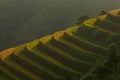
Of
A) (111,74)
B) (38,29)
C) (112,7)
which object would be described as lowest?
(111,74)

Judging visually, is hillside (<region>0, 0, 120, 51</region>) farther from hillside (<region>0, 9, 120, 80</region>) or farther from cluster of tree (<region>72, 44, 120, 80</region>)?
cluster of tree (<region>72, 44, 120, 80</region>)

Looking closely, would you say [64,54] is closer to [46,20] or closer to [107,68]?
[107,68]

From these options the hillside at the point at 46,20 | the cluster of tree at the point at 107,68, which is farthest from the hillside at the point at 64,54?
the hillside at the point at 46,20

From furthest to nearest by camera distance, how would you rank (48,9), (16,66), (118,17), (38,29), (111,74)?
(48,9) < (38,29) < (118,17) < (16,66) < (111,74)

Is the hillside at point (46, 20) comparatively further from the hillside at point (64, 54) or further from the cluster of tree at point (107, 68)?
the cluster of tree at point (107, 68)

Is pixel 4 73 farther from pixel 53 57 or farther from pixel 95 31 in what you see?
pixel 95 31

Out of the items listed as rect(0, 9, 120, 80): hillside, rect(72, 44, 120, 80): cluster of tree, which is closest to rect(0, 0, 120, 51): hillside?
rect(0, 9, 120, 80): hillside

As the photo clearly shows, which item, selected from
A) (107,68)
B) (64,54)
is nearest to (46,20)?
(64,54)


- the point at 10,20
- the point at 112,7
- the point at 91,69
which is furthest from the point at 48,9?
the point at 91,69
